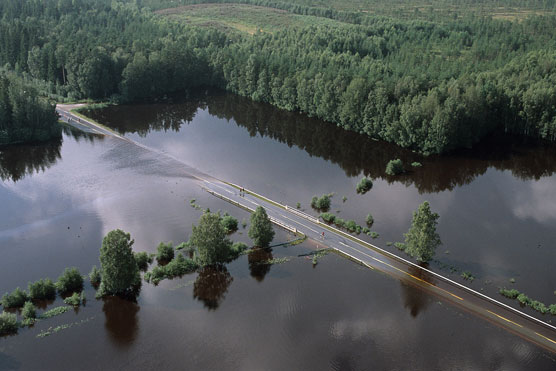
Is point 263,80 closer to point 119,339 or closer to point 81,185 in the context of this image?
point 81,185

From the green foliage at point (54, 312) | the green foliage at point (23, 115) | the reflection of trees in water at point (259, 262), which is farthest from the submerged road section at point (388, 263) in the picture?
the green foliage at point (23, 115)

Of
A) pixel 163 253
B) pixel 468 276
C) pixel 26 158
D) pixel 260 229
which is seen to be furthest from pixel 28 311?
pixel 468 276

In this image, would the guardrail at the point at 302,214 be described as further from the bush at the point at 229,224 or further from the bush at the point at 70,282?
the bush at the point at 70,282

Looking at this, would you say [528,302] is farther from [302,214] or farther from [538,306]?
[302,214]

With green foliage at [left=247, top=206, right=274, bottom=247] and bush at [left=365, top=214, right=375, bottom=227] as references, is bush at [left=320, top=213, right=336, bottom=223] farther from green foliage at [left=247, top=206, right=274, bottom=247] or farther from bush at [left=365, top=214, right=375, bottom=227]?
green foliage at [left=247, top=206, right=274, bottom=247]

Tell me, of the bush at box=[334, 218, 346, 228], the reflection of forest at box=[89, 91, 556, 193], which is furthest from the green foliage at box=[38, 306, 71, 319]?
the reflection of forest at box=[89, 91, 556, 193]

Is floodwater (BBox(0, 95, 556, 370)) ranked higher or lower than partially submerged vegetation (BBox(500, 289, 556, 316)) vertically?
lower
